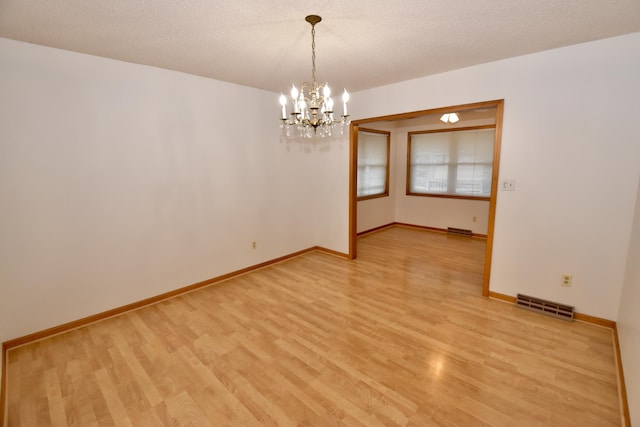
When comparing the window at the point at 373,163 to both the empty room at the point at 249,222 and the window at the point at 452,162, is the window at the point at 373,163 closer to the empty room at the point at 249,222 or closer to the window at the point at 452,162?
the window at the point at 452,162

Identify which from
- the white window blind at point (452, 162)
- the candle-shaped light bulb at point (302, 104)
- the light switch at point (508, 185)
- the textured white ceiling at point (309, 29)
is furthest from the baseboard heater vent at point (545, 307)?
the white window blind at point (452, 162)

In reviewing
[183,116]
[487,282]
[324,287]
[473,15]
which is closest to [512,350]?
[487,282]

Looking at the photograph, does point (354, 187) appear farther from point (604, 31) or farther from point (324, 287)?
point (604, 31)

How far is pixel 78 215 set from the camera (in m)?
2.73

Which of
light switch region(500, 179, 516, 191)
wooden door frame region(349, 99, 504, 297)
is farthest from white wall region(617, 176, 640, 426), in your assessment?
wooden door frame region(349, 99, 504, 297)

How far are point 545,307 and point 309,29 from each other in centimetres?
341

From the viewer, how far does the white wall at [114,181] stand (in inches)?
96.7

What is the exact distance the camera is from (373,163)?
247 inches

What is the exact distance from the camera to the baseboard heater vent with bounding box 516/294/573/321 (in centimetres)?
285

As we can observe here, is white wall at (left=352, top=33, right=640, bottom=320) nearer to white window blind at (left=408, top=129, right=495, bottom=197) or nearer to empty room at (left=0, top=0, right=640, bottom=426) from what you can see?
empty room at (left=0, top=0, right=640, bottom=426)

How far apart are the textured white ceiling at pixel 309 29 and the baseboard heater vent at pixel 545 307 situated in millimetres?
2422

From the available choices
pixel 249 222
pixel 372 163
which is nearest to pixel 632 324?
pixel 249 222

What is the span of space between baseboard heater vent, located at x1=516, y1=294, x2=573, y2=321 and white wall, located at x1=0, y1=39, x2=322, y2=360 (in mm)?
3332

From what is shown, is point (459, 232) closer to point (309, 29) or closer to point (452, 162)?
point (452, 162)
